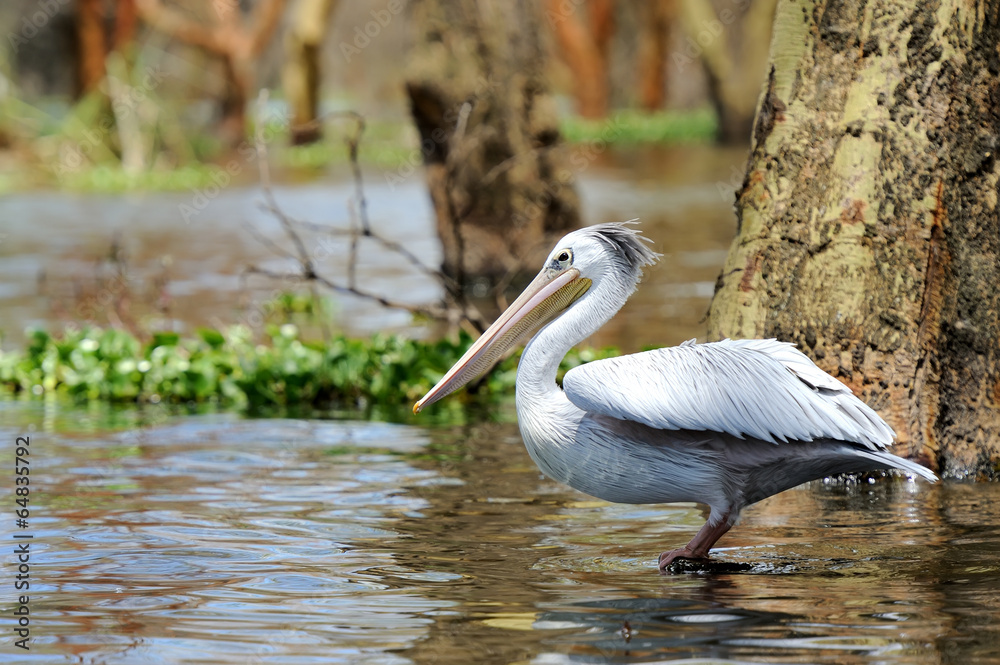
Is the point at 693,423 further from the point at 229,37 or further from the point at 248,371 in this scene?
the point at 229,37

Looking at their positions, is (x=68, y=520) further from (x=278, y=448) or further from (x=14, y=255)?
(x=14, y=255)

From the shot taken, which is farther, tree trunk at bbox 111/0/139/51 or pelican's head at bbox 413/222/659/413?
tree trunk at bbox 111/0/139/51

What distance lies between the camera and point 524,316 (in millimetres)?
4812

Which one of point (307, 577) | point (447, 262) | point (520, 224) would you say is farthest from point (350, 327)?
point (307, 577)

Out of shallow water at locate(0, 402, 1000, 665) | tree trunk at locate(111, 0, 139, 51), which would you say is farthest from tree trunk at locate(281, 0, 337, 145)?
shallow water at locate(0, 402, 1000, 665)

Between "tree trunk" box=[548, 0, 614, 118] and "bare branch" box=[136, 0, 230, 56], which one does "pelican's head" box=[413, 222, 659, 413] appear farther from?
"tree trunk" box=[548, 0, 614, 118]

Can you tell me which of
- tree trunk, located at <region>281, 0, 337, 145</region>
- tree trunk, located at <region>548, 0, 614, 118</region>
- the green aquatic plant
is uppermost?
tree trunk, located at <region>548, 0, 614, 118</region>

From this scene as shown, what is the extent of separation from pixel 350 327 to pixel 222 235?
6609 millimetres

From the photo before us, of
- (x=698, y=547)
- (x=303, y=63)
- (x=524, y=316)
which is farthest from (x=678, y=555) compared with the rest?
(x=303, y=63)

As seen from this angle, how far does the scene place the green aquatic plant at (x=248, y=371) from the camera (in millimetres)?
7852

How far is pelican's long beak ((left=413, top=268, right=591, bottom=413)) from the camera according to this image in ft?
15.7

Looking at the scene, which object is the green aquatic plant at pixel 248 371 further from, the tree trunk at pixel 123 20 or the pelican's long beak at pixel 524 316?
the tree trunk at pixel 123 20

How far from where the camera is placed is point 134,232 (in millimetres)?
16969

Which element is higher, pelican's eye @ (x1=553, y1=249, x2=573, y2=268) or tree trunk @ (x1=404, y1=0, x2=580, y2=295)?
tree trunk @ (x1=404, y1=0, x2=580, y2=295)
